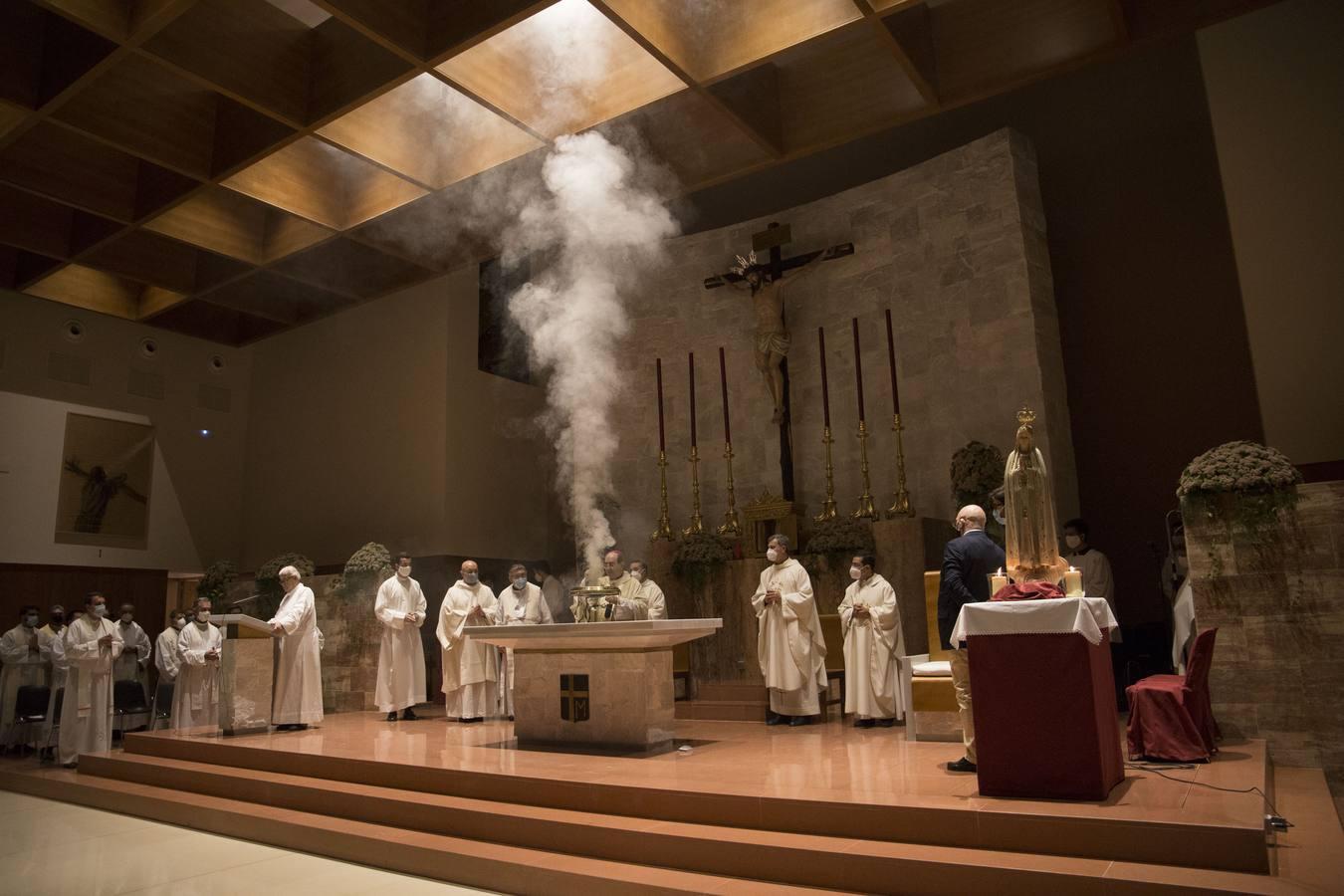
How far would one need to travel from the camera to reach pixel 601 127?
32.0 feet

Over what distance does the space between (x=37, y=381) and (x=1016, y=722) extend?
1340 centimetres

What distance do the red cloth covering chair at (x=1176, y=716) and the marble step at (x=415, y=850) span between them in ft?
8.18

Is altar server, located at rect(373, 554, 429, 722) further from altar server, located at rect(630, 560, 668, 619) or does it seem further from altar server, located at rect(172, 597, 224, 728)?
altar server, located at rect(630, 560, 668, 619)

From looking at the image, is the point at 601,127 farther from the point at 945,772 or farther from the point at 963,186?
the point at 945,772

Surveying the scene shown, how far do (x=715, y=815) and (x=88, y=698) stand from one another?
24.9 ft

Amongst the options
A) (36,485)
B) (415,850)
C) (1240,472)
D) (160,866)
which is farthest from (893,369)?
(36,485)

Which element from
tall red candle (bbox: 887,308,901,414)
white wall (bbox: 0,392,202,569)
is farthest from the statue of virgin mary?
white wall (bbox: 0,392,202,569)

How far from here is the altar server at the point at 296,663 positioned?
343 inches

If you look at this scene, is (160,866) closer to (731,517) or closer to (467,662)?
(467,662)

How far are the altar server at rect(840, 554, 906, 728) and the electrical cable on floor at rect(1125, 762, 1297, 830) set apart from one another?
2.86 metres

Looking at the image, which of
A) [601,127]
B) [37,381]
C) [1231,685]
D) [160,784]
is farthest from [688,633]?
[37,381]

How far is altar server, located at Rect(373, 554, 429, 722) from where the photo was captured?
381 inches

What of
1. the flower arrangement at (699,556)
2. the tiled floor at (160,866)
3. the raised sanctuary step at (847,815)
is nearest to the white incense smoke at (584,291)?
the flower arrangement at (699,556)

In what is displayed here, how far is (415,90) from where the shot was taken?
32.1ft
